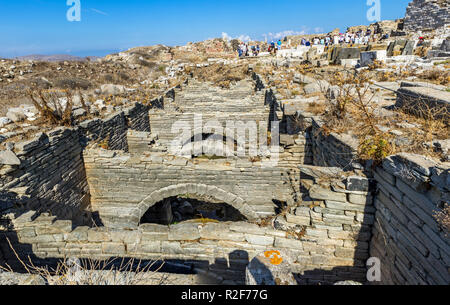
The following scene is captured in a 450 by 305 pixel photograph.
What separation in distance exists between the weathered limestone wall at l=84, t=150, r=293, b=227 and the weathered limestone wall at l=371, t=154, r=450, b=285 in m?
3.37

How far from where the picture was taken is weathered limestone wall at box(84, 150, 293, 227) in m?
6.85

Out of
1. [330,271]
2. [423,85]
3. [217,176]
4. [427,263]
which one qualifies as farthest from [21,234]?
[423,85]

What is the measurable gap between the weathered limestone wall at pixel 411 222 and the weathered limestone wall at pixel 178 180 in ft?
11.1

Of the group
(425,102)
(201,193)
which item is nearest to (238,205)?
(201,193)

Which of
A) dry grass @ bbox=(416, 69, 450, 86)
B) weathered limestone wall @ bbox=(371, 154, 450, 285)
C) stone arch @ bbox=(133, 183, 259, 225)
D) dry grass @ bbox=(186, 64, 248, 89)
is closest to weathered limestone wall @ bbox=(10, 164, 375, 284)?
weathered limestone wall @ bbox=(371, 154, 450, 285)

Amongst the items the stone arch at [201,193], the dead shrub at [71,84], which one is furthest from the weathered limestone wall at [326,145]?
the dead shrub at [71,84]

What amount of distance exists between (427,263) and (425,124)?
273 centimetres

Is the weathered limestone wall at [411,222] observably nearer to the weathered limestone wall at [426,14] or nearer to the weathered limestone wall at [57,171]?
the weathered limestone wall at [57,171]

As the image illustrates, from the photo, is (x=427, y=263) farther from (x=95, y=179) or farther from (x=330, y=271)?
(x=95, y=179)

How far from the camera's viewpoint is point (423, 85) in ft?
18.7

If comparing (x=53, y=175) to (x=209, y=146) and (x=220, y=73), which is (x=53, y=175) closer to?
(x=209, y=146)

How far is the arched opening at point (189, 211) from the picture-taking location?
8898 mm

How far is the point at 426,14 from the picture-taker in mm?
23781
